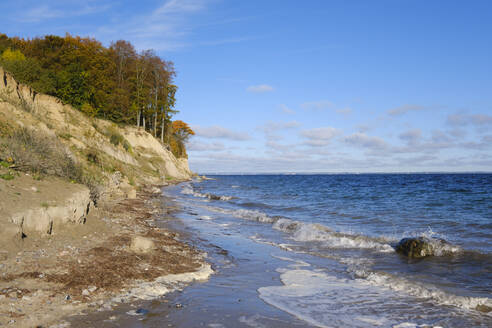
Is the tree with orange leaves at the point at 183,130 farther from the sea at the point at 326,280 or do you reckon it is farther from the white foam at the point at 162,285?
the white foam at the point at 162,285

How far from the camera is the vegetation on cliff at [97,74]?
99.1 ft

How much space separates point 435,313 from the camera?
19.4 ft

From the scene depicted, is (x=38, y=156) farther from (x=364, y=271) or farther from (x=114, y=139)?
(x=114, y=139)

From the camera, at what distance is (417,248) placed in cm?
1061

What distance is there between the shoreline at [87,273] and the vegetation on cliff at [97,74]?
24.5 metres

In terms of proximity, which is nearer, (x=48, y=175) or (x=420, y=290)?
(x=420, y=290)

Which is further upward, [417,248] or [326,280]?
[417,248]

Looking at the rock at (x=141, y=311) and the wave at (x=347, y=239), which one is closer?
the rock at (x=141, y=311)

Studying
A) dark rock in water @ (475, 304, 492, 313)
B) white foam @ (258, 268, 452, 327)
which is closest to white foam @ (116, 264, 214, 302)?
white foam @ (258, 268, 452, 327)

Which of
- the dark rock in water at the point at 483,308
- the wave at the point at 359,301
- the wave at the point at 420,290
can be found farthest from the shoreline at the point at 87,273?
the dark rock in water at the point at 483,308

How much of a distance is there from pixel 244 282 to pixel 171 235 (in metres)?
4.80

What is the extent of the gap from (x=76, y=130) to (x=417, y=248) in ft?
76.1

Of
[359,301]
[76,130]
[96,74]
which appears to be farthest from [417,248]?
[96,74]

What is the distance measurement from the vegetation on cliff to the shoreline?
2447cm
